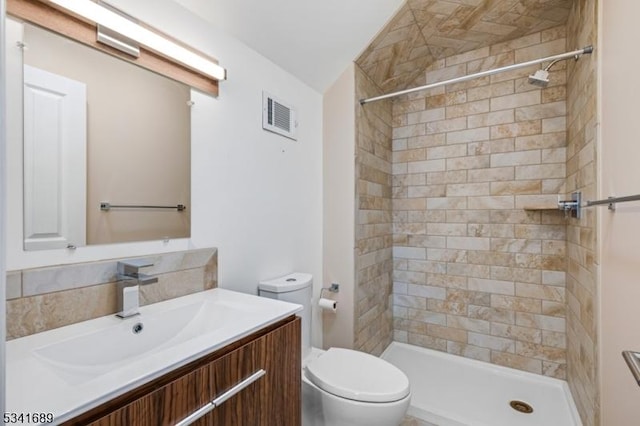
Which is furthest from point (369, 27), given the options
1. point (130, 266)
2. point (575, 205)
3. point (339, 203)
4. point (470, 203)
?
point (130, 266)

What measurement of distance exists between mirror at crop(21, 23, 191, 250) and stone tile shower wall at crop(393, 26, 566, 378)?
202 cm

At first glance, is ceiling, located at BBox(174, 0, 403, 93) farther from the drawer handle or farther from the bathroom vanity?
the drawer handle

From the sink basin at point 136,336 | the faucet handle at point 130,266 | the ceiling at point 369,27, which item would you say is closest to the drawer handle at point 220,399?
the sink basin at point 136,336

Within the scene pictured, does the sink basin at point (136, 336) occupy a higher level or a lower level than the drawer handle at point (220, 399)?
higher

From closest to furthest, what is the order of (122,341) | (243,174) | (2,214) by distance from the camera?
(2,214)
(122,341)
(243,174)

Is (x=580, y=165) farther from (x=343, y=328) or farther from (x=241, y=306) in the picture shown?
(x=241, y=306)

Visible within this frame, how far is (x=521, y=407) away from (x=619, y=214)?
4.87 ft

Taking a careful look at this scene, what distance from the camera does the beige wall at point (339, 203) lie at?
84.5 inches

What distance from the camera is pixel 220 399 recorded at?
0.81 meters

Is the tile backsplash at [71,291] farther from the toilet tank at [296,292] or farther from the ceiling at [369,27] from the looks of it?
the ceiling at [369,27]

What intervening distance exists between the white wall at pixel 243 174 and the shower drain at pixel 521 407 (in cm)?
159

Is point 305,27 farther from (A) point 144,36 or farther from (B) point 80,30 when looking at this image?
(B) point 80,30

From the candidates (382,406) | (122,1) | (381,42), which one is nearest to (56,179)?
(122,1)

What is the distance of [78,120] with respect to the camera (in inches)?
40.6
